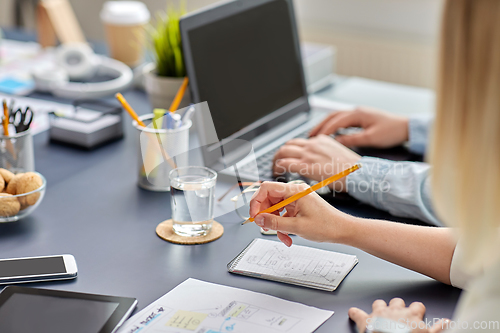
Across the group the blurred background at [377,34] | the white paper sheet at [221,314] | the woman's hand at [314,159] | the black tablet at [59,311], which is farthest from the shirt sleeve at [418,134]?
the blurred background at [377,34]

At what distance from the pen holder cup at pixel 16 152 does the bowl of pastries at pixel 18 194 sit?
0.29ft

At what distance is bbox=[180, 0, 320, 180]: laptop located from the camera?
105 centimetres

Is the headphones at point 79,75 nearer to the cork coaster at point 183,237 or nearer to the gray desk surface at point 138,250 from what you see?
the gray desk surface at point 138,250

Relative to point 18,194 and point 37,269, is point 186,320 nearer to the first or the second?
point 37,269

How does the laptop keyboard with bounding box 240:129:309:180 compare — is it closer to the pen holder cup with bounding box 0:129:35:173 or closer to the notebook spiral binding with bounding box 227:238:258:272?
the notebook spiral binding with bounding box 227:238:258:272

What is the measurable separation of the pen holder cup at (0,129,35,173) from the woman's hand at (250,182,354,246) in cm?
47

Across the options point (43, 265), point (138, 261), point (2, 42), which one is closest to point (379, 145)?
point (138, 261)

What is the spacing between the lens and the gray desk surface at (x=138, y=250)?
73 cm

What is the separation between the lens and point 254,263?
31.5 inches

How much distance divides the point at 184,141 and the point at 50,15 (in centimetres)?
109

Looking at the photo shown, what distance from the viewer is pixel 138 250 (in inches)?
32.7

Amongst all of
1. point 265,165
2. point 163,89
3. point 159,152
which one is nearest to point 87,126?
point 163,89

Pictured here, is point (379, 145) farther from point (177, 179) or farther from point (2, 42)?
point (2, 42)

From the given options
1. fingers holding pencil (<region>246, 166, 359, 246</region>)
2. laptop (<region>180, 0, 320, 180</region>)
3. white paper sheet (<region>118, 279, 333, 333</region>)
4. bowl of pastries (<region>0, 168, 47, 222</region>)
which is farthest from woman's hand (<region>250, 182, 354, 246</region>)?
bowl of pastries (<region>0, 168, 47, 222</region>)
